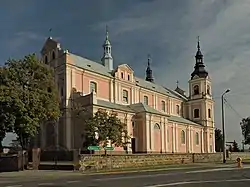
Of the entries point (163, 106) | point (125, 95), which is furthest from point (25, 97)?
point (163, 106)

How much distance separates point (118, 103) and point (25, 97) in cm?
2766

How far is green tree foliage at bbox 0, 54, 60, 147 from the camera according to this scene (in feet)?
124

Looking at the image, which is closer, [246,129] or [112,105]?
[112,105]

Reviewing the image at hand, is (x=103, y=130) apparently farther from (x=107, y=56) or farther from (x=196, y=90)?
(x=196, y=90)

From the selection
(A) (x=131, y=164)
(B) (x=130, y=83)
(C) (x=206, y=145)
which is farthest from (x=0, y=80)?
(C) (x=206, y=145)

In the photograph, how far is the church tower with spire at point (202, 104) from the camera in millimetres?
85200

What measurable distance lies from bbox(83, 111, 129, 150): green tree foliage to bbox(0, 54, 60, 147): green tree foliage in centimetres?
754

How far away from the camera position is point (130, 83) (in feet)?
226

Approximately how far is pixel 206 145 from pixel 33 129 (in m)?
53.2

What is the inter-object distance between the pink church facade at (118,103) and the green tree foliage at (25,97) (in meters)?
14.1

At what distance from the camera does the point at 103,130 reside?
49.3 metres

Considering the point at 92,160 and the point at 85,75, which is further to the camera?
the point at 85,75

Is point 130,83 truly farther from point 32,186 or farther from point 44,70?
point 32,186

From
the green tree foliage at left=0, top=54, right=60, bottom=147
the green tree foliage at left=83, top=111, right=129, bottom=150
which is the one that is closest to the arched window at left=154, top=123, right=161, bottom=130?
the green tree foliage at left=83, top=111, right=129, bottom=150
